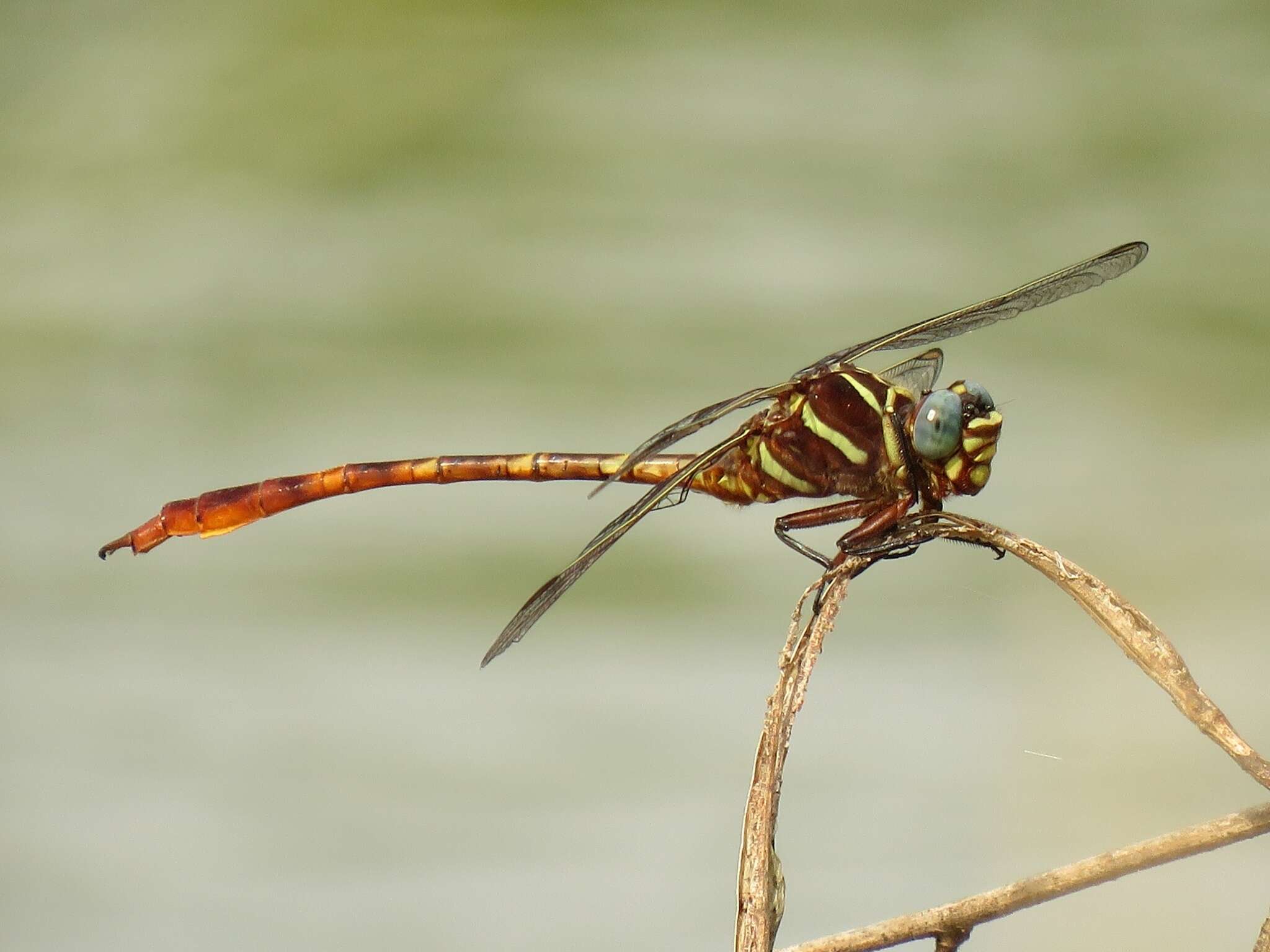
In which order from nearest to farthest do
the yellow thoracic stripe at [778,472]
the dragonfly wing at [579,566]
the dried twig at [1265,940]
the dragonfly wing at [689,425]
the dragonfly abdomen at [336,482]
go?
the dried twig at [1265,940] < the dragonfly wing at [579,566] < the dragonfly wing at [689,425] < the yellow thoracic stripe at [778,472] < the dragonfly abdomen at [336,482]

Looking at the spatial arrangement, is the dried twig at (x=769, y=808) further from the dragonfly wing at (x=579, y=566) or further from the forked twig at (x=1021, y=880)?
the dragonfly wing at (x=579, y=566)

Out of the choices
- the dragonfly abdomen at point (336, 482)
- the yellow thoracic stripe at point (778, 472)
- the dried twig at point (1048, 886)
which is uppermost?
the dragonfly abdomen at point (336, 482)

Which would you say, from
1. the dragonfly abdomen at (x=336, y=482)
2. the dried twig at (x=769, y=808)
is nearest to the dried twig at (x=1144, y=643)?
the dried twig at (x=769, y=808)

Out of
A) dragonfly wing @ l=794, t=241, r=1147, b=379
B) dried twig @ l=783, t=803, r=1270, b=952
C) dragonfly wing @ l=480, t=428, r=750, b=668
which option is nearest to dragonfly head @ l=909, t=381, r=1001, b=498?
dragonfly wing @ l=794, t=241, r=1147, b=379

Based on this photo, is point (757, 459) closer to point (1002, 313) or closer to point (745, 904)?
point (1002, 313)

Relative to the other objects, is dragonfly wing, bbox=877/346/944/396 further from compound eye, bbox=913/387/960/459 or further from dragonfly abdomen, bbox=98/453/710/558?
dragonfly abdomen, bbox=98/453/710/558

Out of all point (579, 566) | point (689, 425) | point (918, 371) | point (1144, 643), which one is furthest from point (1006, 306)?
point (1144, 643)
